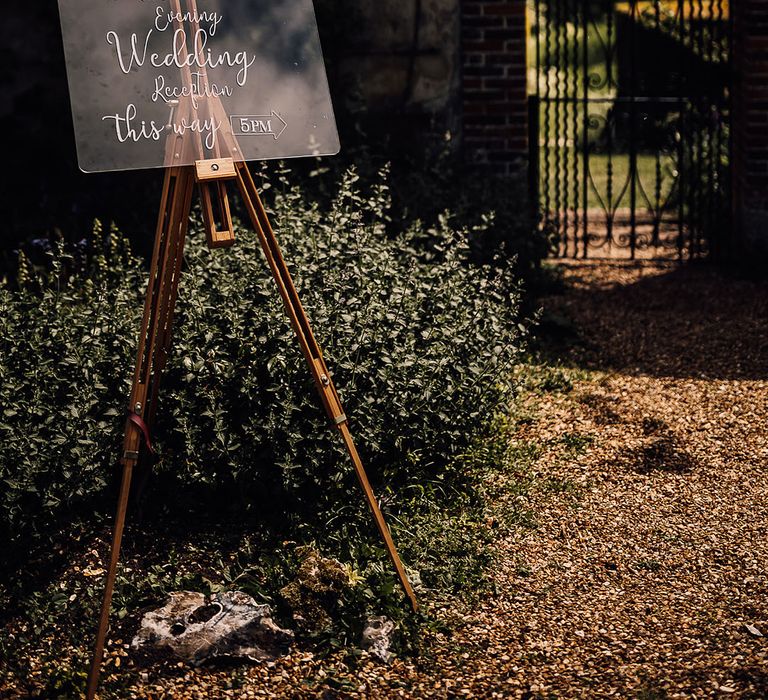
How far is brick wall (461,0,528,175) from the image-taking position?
690 centimetres

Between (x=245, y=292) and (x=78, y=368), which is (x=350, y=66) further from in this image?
(x=78, y=368)

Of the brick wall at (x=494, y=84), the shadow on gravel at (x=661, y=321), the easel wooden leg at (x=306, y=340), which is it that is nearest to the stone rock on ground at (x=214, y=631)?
the easel wooden leg at (x=306, y=340)

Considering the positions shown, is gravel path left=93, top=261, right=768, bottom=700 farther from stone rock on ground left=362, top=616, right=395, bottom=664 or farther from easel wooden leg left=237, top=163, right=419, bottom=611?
easel wooden leg left=237, top=163, right=419, bottom=611

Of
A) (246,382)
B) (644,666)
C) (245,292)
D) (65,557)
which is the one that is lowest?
(644,666)

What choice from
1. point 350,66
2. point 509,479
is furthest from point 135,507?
point 350,66

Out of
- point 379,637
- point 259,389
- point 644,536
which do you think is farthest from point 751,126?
point 379,637

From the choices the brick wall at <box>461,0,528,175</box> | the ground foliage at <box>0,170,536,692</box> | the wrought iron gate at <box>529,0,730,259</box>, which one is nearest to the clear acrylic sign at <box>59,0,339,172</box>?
the ground foliage at <box>0,170,536,692</box>

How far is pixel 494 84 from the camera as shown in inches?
276

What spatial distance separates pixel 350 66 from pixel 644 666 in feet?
16.3

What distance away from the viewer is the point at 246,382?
12.0 ft

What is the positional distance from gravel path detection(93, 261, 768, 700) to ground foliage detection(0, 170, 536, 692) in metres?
0.21

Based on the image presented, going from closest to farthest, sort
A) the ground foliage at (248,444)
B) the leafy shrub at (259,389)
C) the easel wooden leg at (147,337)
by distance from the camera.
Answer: the easel wooden leg at (147,337) < the ground foliage at (248,444) < the leafy shrub at (259,389)

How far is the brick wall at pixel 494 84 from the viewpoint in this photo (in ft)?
22.6

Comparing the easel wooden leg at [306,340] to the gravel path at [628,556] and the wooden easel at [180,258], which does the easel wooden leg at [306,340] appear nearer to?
the wooden easel at [180,258]
